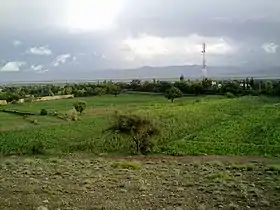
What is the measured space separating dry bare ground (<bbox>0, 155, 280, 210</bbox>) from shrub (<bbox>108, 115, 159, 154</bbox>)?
28.7 feet

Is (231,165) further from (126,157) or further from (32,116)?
(32,116)

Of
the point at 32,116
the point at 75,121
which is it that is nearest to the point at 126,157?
the point at 75,121

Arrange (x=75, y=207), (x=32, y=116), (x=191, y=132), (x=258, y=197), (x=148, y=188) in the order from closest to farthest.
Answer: (x=75, y=207) < (x=258, y=197) < (x=148, y=188) < (x=191, y=132) < (x=32, y=116)

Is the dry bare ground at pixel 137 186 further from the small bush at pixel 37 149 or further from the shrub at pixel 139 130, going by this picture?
the small bush at pixel 37 149

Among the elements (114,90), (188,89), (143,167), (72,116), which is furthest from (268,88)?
(143,167)

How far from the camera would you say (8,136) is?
56.1 metres

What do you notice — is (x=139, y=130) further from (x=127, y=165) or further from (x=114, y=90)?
(x=114, y=90)

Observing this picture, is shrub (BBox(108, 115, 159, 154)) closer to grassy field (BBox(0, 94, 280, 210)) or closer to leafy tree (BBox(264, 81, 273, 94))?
grassy field (BBox(0, 94, 280, 210))

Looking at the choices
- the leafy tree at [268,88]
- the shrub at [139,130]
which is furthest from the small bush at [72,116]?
the leafy tree at [268,88]

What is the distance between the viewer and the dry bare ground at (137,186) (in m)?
19.5

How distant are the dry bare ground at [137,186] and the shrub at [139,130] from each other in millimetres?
8761

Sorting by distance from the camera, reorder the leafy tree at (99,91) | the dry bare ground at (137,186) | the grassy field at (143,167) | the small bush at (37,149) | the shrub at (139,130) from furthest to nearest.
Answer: the leafy tree at (99,91)
the small bush at (37,149)
the shrub at (139,130)
the grassy field at (143,167)
the dry bare ground at (137,186)

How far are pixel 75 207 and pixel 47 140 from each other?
34961mm

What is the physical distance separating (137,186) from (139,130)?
21.2 metres
